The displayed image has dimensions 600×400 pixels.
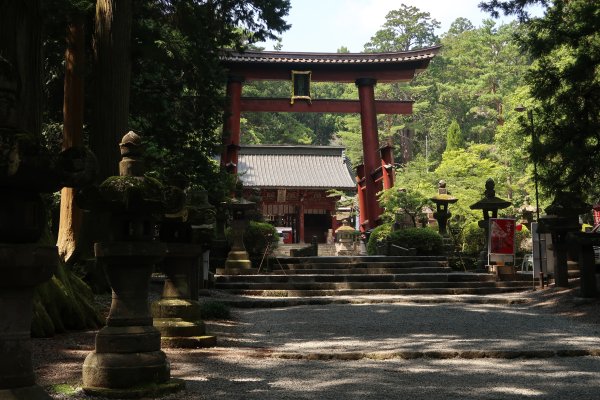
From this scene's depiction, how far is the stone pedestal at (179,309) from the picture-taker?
7738 mm

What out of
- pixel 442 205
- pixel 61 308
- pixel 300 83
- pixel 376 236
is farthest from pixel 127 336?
pixel 300 83

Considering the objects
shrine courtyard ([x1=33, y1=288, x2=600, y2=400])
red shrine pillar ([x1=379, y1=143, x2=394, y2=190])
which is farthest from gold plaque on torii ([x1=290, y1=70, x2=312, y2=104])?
→ shrine courtyard ([x1=33, y1=288, x2=600, y2=400])

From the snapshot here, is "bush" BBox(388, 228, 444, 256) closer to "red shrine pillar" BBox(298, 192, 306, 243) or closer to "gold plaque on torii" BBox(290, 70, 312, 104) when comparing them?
"gold plaque on torii" BBox(290, 70, 312, 104)

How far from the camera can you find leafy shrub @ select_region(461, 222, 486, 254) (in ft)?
75.5

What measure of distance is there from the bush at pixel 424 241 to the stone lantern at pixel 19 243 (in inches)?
725

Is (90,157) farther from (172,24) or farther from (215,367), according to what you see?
(172,24)

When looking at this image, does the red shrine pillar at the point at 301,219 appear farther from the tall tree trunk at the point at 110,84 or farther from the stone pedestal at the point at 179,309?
the stone pedestal at the point at 179,309

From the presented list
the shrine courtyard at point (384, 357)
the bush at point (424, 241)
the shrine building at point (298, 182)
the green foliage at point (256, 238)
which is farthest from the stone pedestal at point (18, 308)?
the shrine building at point (298, 182)

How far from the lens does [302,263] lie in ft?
65.0

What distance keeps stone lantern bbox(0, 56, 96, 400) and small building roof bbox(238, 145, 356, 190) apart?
110 feet

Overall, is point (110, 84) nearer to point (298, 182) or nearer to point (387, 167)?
point (387, 167)

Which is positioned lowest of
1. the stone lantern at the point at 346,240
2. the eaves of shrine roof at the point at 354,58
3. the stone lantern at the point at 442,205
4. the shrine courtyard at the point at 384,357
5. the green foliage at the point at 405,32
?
the shrine courtyard at the point at 384,357

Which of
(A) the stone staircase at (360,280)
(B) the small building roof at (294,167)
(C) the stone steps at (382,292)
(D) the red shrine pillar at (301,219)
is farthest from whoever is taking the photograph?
(B) the small building roof at (294,167)

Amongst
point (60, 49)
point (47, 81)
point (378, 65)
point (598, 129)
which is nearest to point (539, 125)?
point (598, 129)
